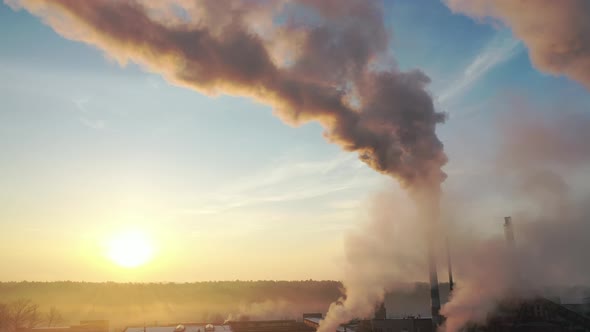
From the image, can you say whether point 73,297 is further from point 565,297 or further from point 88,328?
point 565,297

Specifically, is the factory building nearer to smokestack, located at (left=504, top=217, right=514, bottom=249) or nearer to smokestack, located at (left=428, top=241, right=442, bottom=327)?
smokestack, located at (left=428, top=241, right=442, bottom=327)

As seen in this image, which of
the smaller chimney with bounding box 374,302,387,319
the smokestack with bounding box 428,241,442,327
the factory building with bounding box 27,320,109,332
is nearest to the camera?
the smokestack with bounding box 428,241,442,327

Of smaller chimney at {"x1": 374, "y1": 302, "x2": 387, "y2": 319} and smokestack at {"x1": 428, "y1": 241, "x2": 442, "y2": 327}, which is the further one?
smaller chimney at {"x1": 374, "y1": 302, "x2": 387, "y2": 319}

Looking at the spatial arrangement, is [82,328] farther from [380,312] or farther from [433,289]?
[433,289]

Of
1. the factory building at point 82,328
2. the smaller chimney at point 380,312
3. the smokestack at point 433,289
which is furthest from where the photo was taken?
the smaller chimney at point 380,312

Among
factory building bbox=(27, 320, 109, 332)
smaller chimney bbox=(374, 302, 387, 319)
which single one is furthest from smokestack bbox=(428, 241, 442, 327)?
factory building bbox=(27, 320, 109, 332)

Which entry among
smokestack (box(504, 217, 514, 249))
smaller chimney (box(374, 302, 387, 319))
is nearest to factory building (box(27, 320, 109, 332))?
smaller chimney (box(374, 302, 387, 319))

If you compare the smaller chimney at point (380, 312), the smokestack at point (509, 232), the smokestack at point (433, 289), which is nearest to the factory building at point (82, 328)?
the smaller chimney at point (380, 312)

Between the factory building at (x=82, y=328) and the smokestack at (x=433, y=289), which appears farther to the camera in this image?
the factory building at (x=82, y=328)

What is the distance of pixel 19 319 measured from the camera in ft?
237

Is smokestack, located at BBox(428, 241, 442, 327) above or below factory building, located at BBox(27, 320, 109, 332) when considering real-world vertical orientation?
above

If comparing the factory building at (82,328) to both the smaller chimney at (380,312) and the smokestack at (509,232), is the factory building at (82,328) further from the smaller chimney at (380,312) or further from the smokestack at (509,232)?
the smokestack at (509,232)

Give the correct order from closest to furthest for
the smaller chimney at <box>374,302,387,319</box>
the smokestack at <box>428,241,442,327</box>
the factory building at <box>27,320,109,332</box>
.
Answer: the smokestack at <box>428,241,442,327</box> → the factory building at <box>27,320,109,332</box> → the smaller chimney at <box>374,302,387,319</box>

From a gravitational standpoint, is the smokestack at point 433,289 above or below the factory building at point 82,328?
above
